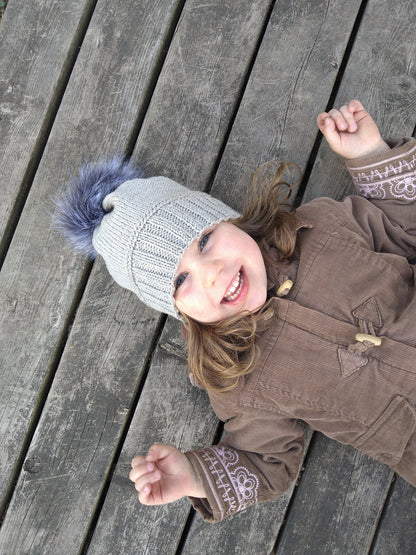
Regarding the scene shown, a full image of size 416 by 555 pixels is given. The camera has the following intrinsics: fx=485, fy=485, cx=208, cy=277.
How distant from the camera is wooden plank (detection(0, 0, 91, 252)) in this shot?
5.33 ft

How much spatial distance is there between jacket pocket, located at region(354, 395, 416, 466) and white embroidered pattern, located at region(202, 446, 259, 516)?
336 millimetres

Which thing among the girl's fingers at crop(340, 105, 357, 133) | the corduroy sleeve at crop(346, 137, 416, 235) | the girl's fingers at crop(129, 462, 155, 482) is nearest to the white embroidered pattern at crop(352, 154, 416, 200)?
the corduroy sleeve at crop(346, 137, 416, 235)

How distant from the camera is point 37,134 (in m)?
1.63

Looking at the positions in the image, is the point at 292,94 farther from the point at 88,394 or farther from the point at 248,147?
the point at 88,394

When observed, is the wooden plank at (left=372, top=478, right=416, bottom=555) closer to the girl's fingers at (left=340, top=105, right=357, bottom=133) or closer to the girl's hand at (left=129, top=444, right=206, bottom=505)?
the girl's hand at (left=129, top=444, right=206, bottom=505)

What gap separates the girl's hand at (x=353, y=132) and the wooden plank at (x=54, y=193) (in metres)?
0.63

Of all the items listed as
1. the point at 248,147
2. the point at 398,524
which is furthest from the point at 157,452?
the point at 248,147

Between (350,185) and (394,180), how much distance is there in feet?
0.57

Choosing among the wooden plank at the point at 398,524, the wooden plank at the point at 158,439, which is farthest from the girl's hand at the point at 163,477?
the wooden plank at the point at 398,524

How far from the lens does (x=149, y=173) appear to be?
1599 millimetres

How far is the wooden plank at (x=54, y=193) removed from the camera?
160 centimetres

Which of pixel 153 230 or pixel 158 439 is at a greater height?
pixel 153 230

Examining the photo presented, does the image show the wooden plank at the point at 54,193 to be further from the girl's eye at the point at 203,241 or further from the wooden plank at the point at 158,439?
the girl's eye at the point at 203,241

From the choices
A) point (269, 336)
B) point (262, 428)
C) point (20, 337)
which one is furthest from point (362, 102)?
point (20, 337)
